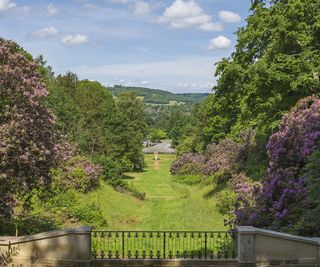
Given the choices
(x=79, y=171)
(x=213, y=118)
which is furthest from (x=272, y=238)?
(x=213, y=118)

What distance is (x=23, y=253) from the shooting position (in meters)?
12.2

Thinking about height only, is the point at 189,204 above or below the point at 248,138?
below

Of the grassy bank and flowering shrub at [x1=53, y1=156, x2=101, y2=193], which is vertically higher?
flowering shrub at [x1=53, y1=156, x2=101, y2=193]

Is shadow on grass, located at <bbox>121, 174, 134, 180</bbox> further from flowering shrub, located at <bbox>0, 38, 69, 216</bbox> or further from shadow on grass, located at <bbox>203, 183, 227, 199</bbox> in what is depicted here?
flowering shrub, located at <bbox>0, 38, 69, 216</bbox>

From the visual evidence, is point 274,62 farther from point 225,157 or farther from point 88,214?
point 225,157

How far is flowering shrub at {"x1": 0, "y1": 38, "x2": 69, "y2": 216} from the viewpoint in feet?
46.0


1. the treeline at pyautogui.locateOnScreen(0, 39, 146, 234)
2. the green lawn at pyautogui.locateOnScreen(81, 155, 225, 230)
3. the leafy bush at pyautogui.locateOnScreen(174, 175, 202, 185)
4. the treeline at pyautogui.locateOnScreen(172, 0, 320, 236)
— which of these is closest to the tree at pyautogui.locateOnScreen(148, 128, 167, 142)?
the leafy bush at pyautogui.locateOnScreen(174, 175, 202, 185)

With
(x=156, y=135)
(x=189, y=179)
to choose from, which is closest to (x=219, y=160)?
(x=189, y=179)

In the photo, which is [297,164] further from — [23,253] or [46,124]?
[23,253]

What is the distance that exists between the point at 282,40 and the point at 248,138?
13.1 m

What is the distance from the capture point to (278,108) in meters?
24.6

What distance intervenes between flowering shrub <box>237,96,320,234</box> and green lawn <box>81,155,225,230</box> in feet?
27.1

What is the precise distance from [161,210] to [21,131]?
2347 cm

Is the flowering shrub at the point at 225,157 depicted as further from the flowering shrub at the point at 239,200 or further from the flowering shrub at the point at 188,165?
the flowering shrub at the point at 188,165
